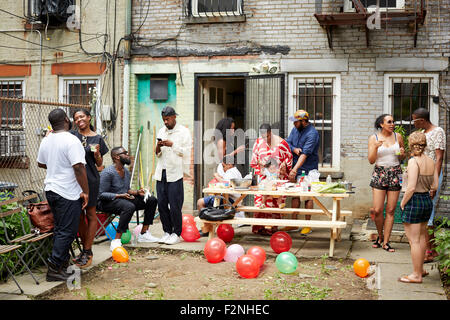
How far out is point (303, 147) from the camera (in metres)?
8.63

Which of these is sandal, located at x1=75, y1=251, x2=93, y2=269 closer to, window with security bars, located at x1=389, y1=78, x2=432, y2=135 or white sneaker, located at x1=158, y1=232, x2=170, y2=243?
white sneaker, located at x1=158, y1=232, x2=170, y2=243

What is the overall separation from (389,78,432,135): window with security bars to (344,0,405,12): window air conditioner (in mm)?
1323

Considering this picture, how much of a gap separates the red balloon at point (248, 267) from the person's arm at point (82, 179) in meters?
1.95

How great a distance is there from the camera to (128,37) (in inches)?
429

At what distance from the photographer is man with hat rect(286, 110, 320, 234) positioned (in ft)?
27.9

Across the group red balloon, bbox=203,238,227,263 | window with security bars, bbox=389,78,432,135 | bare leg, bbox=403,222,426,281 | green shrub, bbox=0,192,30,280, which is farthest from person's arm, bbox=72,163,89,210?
window with security bars, bbox=389,78,432,135

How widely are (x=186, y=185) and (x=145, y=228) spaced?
9.28ft

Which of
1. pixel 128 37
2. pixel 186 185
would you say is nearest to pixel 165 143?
pixel 186 185

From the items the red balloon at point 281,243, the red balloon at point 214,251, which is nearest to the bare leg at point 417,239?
the red balloon at point 281,243

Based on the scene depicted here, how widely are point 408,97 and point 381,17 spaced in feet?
5.17

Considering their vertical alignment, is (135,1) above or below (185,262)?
above

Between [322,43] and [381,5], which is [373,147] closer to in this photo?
[322,43]

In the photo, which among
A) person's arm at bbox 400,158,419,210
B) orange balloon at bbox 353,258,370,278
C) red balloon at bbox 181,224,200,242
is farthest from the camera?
red balloon at bbox 181,224,200,242

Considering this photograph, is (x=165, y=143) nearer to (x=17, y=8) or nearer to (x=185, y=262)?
(x=185, y=262)
